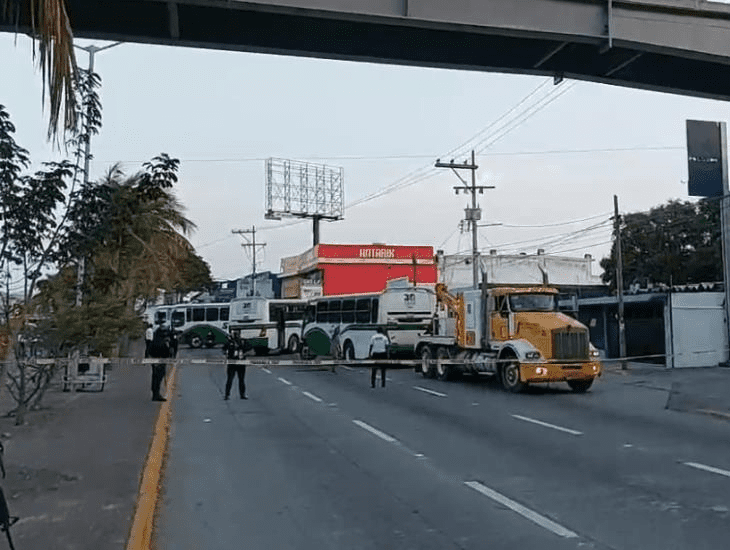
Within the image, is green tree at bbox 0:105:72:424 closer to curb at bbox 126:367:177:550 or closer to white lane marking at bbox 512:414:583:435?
curb at bbox 126:367:177:550

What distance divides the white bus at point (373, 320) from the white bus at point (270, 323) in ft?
17.6

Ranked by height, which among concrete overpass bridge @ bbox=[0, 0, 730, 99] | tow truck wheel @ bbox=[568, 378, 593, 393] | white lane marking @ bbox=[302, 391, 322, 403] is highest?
concrete overpass bridge @ bbox=[0, 0, 730, 99]

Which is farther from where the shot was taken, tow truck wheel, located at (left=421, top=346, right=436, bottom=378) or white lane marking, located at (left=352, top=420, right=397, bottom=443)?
tow truck wheel, located at (left=421, top=346, right=436, bottom=378)

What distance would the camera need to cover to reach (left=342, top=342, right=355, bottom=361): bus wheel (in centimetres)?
3456

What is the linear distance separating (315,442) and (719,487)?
6.13 metres

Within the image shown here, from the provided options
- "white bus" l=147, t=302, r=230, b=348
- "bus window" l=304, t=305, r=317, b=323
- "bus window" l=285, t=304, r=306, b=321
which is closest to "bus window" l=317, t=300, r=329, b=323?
"bus window" l=304, t=305, r=317, b=323

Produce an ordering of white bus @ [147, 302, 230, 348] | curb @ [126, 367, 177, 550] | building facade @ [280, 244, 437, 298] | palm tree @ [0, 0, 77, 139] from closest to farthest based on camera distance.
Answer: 1. palm tree @ [0, 0, 77, 139]
2. curb @ [126, 367, 177, 550]
3. white bus @ [147, 302, 230, 348]
4. building facade @ [280, 244, 437, 298]

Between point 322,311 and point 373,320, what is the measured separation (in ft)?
11.6

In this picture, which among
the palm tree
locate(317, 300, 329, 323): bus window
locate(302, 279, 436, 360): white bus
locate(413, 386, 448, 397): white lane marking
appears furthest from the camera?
locate(317, 300, 329, 323): bus window

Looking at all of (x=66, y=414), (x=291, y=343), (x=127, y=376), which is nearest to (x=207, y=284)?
(x=291, y=343)

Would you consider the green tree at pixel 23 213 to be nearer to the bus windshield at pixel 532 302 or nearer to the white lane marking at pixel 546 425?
the white lane marking at pixel 546 425

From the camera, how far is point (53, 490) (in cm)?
916

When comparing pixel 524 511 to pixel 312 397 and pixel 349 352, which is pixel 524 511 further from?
pixel 349 352

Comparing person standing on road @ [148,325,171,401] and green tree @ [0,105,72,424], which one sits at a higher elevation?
green tree @ [0,105,72,424]
